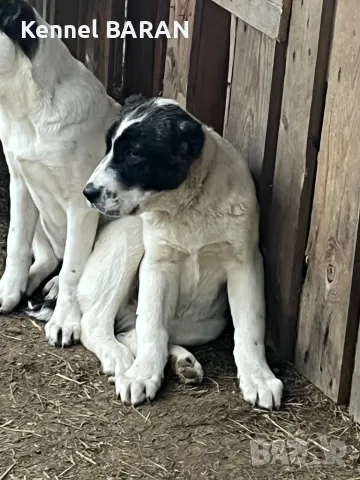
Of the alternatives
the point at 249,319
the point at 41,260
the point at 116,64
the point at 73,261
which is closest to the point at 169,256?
the point at 249,319

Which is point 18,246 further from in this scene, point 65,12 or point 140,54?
point 65,12

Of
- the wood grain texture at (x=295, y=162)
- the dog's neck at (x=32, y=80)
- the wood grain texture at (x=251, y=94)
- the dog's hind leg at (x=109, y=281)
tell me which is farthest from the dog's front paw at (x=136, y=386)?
the dog's neck at (x=32, y=80)

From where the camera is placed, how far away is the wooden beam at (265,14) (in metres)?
4.02

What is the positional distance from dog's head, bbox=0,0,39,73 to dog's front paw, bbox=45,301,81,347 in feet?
4.02

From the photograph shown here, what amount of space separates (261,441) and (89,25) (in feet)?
12.5

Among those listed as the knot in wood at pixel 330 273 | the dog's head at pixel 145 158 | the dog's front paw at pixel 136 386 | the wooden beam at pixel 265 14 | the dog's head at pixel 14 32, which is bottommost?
the dog's front paw at pixel 136 386

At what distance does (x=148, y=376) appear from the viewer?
396cm

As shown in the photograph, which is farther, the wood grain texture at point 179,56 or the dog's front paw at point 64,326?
the wood grain texture at point 179,56

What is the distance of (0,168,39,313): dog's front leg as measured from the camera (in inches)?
188

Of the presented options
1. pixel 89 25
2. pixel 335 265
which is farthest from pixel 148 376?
pixel 89 25

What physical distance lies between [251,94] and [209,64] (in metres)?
Result: 0.50

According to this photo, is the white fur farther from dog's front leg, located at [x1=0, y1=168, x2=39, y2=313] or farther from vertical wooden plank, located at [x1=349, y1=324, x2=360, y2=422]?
dog's front leg, located at [x1=0, y1=168, x2=39, y2=313]

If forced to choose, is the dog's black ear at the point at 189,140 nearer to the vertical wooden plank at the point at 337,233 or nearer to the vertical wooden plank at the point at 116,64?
the vertical wooden plank at the point at 337,233

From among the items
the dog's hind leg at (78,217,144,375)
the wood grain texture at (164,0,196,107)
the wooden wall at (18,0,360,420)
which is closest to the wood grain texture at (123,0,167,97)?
the wood grain texture at (164,0,196,107)
